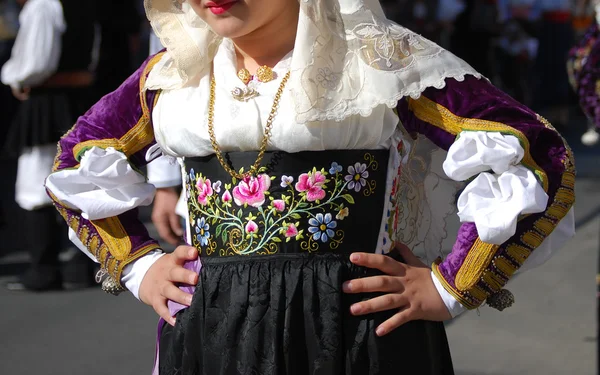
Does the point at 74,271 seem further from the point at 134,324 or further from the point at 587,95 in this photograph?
the point at 587,95

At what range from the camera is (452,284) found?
1.98 m

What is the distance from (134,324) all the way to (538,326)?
6.60 feet

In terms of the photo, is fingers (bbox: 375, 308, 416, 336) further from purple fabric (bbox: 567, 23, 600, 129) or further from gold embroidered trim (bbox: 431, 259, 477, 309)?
purple fabric (bbox: 567, 23, 600, 129)

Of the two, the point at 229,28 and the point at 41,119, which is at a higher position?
the point at 229,28

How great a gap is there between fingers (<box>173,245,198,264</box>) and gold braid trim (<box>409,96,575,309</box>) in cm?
50

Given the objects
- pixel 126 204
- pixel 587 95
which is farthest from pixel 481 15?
pixel 126 204

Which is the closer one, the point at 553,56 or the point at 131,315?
the point at 131,315

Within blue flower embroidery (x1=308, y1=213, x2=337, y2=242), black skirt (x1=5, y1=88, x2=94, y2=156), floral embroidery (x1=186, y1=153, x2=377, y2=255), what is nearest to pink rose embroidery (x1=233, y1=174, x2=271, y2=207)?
floral embroidery (x1=186, y1=153, x2=377, y2=255)

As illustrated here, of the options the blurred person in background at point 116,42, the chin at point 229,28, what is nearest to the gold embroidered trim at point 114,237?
the chin at point 229,28

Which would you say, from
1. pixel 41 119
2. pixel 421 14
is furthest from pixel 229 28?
pixel 421 14

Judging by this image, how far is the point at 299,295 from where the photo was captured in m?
1.95

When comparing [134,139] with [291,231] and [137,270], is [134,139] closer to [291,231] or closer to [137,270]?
[137,270]

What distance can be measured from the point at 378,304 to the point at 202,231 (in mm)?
399

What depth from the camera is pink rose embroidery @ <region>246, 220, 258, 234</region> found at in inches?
78.5
